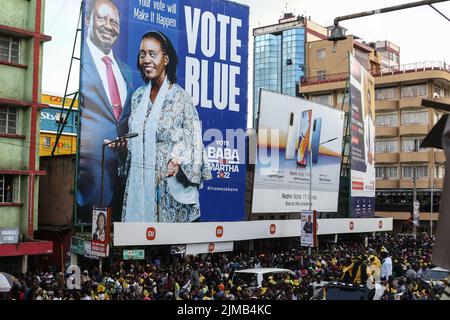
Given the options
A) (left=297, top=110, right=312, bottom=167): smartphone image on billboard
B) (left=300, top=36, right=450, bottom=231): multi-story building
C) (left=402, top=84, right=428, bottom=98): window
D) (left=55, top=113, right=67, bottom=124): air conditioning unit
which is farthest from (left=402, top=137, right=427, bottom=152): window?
(left=55, top=113, right=67, bottom=124): air conditioning unit

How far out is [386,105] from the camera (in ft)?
208

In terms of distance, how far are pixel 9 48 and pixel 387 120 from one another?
158 ft

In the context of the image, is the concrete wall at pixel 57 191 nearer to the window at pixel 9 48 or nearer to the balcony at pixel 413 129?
the window at pixel 9 48

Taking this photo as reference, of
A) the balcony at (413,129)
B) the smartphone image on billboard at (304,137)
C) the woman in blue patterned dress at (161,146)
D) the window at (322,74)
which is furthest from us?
the window at (322,74)

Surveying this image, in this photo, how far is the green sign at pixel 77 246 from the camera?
24.7m

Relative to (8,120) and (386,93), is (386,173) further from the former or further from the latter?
(8,120)

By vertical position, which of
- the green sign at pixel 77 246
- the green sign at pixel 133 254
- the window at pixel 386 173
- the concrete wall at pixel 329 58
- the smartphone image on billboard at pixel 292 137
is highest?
the concrete wall at pixel 329 58

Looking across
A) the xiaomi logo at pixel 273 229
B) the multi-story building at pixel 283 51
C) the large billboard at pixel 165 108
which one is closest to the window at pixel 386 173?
the xiaomi logo at pixel 273 229

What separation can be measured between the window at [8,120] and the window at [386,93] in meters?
48.0

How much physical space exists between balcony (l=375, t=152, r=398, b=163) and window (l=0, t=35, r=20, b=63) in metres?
47.1

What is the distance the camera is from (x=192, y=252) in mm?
29406

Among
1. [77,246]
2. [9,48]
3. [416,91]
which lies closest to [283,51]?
[416,91]

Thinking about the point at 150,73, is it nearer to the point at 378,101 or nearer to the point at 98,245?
the point at 98,245
